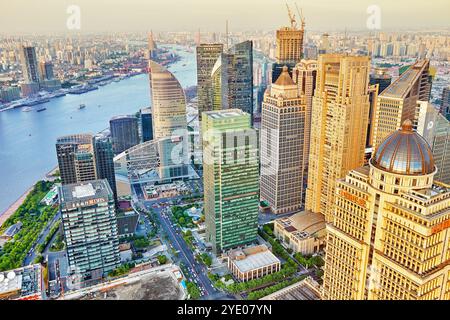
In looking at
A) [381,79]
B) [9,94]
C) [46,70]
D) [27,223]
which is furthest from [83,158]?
[381,79]

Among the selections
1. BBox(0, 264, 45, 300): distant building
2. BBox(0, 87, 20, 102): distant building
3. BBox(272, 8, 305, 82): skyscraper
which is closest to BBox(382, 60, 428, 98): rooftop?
BBox(272, 8, 305, 82): skyscraper

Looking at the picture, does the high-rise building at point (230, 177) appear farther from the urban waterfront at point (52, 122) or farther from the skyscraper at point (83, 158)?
the urban waterfront at point (52, 122)

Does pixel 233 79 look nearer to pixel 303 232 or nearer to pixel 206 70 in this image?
pixel 206 70

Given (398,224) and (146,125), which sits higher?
(398,224)

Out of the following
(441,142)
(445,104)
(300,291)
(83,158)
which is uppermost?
(445,104)
